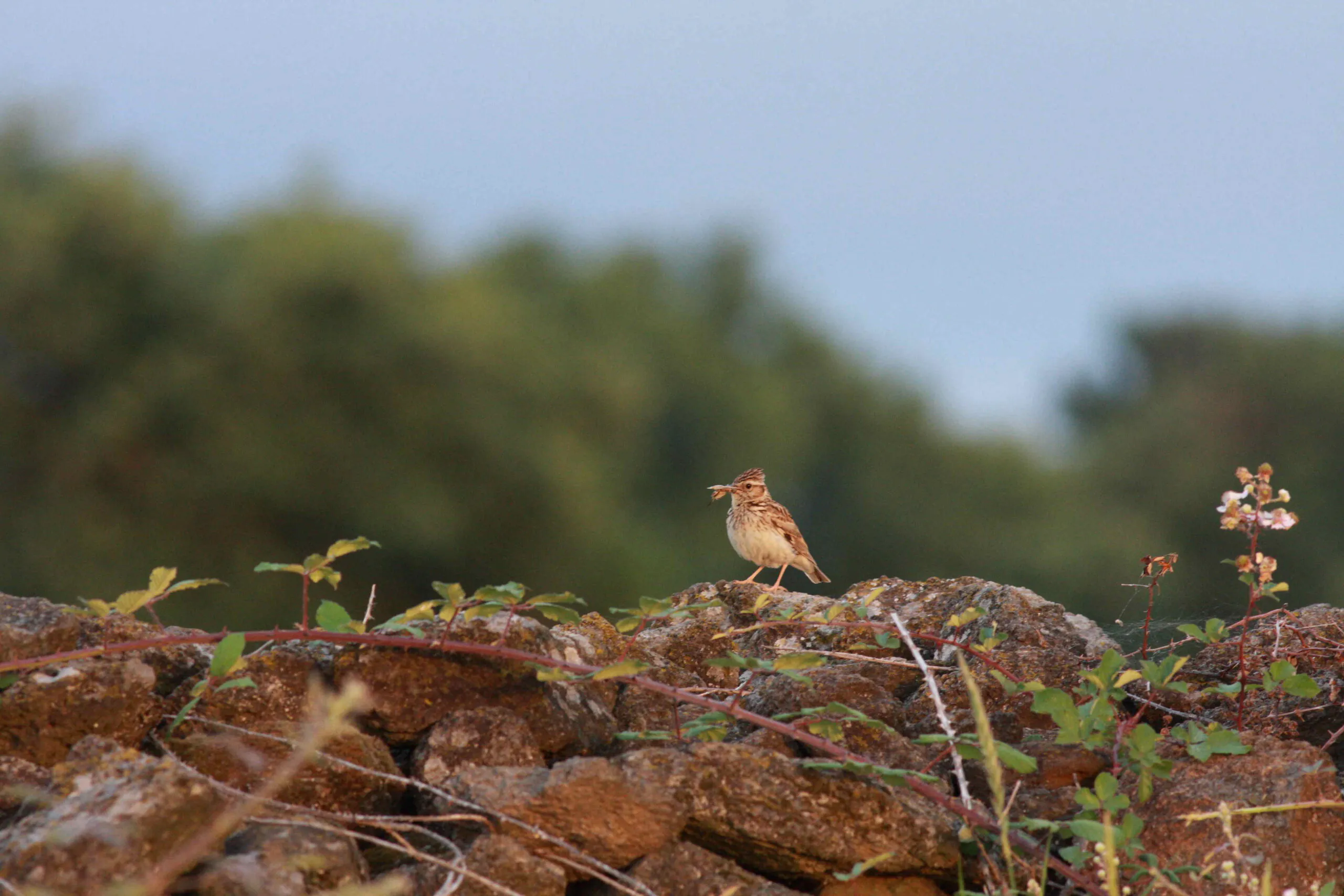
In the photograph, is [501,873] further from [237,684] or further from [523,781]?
[237,684]

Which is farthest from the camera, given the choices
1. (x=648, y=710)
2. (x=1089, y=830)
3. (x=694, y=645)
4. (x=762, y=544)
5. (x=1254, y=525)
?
(x=762, y=544)

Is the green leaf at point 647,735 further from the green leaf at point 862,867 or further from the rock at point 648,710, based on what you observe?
the green leaf at point 862,867

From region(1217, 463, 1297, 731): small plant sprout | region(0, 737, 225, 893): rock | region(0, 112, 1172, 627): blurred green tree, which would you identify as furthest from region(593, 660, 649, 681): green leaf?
region(0, 112, 1172, 627): blurred green tree

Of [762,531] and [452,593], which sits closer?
[452,593]

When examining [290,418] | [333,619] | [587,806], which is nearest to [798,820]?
[587,806]

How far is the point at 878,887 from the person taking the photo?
315cm

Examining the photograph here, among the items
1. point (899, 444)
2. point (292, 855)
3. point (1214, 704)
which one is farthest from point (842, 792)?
point (899, 444)

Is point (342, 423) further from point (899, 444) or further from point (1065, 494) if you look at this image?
point (1065, 494)

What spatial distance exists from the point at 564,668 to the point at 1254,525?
185 cm

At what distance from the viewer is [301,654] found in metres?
3.59

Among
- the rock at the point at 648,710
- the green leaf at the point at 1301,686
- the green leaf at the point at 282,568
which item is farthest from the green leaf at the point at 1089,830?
the green leaf at the point at 282,568

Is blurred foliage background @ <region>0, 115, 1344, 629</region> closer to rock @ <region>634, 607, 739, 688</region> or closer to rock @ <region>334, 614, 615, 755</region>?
rock @ <region>634, 607, 739, 688</region>

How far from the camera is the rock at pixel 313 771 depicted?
3.15 m

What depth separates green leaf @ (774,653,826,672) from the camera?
123 inches
